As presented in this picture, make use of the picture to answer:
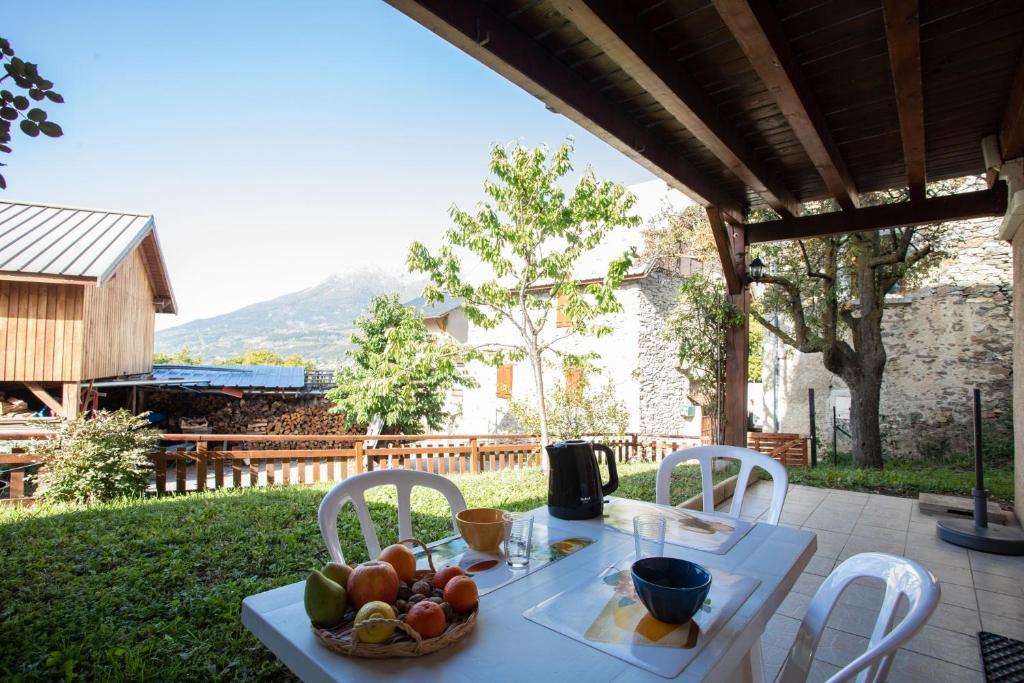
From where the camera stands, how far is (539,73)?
204 centimetres

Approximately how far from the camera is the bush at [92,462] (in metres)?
4.78

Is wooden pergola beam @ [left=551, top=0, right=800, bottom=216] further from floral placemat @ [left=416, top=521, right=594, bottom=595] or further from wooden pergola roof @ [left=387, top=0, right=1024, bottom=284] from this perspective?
floral placemat @ [left=416, top=521, right=594, bottom=595]

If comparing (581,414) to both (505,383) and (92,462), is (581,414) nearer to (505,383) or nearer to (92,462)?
(505,383)

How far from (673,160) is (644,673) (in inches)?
119

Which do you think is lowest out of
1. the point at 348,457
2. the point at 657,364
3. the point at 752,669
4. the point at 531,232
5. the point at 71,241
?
the point at 348,457

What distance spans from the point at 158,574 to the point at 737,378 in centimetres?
502

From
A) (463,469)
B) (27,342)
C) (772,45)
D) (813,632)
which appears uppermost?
(772,45)

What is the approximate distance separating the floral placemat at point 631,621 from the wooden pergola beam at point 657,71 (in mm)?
1653

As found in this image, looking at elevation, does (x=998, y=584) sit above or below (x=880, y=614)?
below

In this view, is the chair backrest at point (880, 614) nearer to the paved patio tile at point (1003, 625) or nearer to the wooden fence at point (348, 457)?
the paved patio tile at point (1003, 625)

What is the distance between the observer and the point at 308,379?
567 inches

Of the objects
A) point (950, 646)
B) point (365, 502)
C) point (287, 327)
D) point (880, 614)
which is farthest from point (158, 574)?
point (287, 327)

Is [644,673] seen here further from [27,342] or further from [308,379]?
[308,379]

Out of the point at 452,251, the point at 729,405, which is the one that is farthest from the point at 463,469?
the point at 729,405
